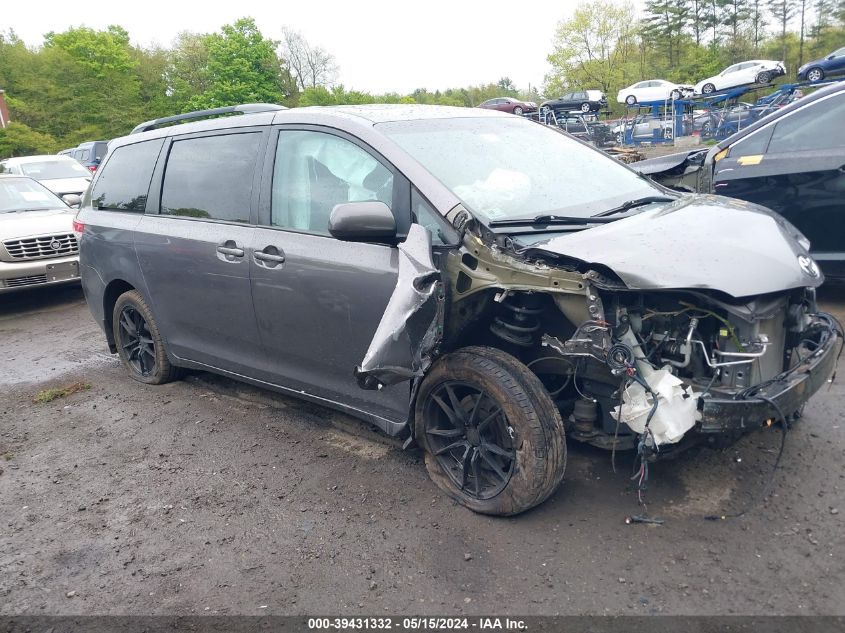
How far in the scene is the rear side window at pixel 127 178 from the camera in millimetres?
4844

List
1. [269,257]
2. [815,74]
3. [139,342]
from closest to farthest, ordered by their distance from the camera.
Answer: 1. [269,257]
2. [139,342]
3. [815,74]

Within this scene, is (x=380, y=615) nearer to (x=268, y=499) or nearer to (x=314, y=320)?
(x=268, y=499)

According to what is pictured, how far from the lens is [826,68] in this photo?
77.5 ft

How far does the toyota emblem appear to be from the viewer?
9.60 ft

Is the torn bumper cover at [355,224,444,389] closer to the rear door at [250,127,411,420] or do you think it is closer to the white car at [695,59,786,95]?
the rear door at [250,127,411,420]

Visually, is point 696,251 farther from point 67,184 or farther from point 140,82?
point 140,82

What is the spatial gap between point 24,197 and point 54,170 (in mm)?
8181

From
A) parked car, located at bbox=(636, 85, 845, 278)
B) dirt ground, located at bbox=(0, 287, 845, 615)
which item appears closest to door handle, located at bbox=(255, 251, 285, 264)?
dirt ground, located at bbox=(0, 287, 845, 615)

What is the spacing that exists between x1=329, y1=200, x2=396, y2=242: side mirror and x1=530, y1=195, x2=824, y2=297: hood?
69 cm

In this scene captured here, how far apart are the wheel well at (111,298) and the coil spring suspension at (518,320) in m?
3.16

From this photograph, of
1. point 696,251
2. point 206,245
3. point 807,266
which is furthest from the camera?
point 206,245

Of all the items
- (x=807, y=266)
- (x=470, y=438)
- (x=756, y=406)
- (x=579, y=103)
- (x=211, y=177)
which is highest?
(x=579, y=103)

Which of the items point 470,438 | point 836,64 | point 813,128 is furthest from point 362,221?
point 836,64

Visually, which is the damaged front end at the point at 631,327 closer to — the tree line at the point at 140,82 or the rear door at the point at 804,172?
the rear door at the point at 804,172
